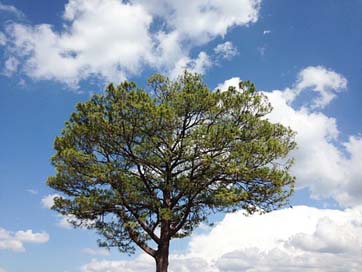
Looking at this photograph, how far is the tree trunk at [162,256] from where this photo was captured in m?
22.5

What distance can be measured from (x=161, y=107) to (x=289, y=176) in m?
7.40

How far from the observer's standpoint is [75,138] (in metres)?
23.4

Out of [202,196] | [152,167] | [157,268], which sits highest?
[152,167]

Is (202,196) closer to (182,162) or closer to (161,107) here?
(182,162)

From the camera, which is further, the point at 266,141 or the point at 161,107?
the point at 266,141

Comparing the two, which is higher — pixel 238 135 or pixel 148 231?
pixel 238 135

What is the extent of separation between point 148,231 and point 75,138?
20.0ft

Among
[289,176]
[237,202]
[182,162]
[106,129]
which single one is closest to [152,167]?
[182,162]

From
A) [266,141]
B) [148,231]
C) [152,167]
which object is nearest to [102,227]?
[148,231]

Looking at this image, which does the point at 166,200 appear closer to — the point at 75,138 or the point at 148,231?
the point at 148,231

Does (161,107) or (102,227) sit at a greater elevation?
(161,107)

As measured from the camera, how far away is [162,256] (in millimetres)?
22797

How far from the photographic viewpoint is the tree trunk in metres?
22.5

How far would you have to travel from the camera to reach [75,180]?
917 inches
